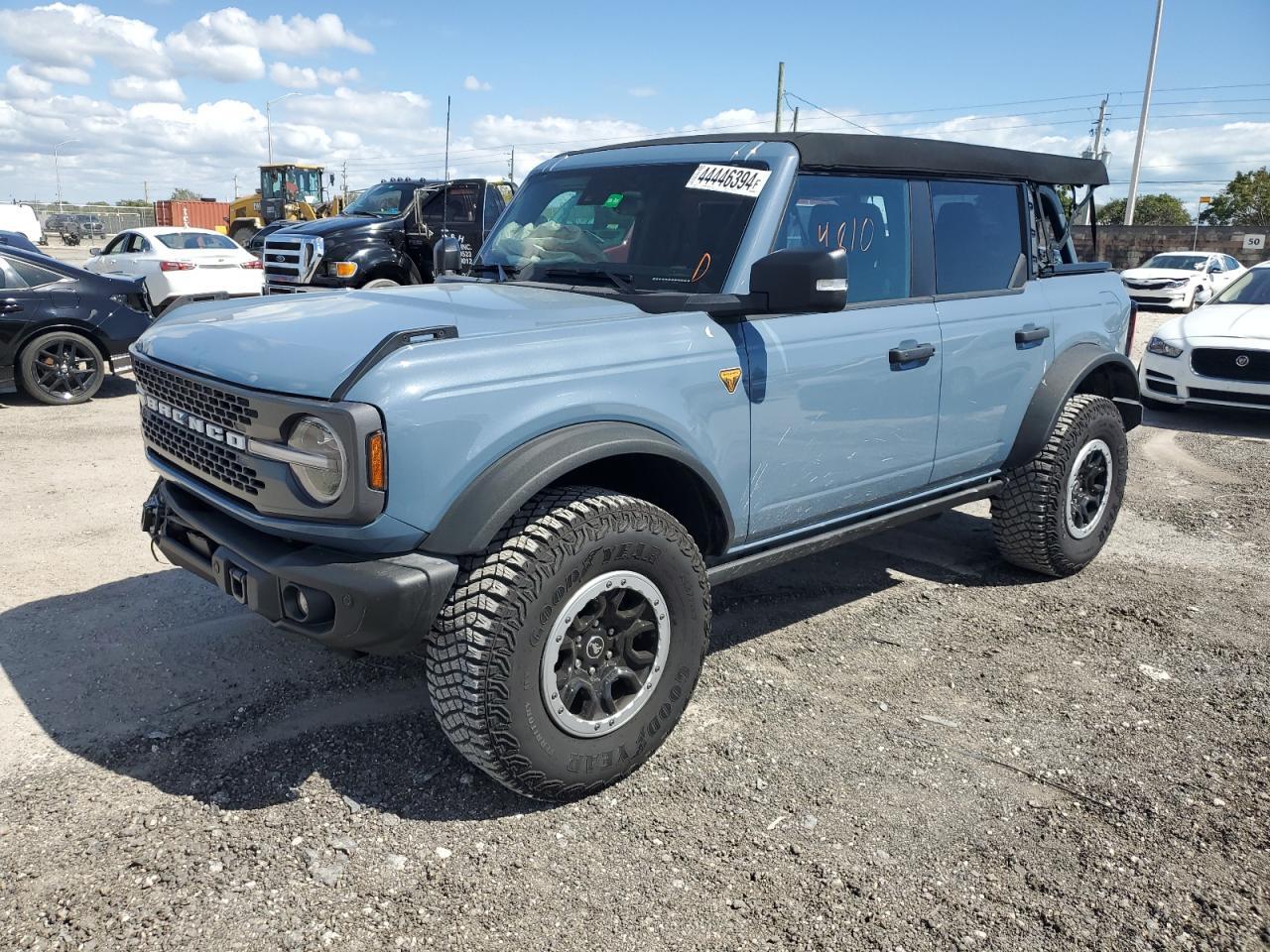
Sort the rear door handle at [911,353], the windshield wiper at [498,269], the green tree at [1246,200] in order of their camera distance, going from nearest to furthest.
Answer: the rear door handle at [911,353], the windshield wiper at [498,269], the green tree at [1246,200]

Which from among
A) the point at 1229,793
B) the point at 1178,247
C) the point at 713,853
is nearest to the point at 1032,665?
the point at 1229,793

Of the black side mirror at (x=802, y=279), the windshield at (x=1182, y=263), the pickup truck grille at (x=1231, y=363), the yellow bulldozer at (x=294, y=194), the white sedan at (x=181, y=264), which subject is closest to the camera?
the black side mirror at (x=802, y=279)

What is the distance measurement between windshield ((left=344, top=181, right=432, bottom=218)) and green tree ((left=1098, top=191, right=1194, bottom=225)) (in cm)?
5028

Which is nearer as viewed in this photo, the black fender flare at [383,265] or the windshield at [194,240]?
the black fender flare at [383,265]

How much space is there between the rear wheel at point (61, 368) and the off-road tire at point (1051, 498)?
8.41m

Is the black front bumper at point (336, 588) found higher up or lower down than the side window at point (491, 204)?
lower down

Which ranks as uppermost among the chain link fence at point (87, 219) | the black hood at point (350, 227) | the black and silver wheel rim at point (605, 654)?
the chain link fence at point (87, 219)

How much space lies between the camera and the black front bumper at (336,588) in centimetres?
253

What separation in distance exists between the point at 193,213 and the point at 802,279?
56586mm

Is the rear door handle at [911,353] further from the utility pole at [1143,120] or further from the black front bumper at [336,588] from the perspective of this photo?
the utility pole at [1143,120]

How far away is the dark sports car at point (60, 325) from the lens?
8.88 m

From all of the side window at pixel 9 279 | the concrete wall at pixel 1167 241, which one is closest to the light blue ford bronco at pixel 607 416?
the side window at pixel 9 279

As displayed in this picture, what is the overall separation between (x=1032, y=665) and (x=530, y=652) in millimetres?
2346

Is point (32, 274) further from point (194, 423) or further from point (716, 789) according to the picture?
point (716, 789)
